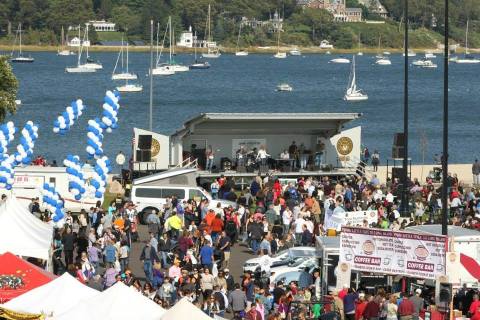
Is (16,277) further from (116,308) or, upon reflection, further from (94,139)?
(94,139)

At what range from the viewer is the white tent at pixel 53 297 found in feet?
77.5

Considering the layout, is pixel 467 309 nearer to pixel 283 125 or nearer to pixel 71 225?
pixel 71 225

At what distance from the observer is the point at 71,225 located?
3444 centimetres

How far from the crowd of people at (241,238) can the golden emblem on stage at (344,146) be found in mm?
2994

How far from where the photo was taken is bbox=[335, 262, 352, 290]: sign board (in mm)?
27359

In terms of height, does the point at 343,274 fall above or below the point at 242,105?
above

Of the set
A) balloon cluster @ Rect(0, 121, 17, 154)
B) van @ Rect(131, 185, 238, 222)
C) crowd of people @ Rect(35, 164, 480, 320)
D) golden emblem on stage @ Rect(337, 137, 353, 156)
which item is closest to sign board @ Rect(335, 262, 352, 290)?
crowd of people @ Rect(35, 164, 480, 320)

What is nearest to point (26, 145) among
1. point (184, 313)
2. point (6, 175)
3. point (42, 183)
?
point (42, 183)

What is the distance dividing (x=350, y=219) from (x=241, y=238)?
3.69m

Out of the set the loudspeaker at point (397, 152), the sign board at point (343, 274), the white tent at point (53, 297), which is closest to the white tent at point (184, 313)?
the white tent at point (53, 297)

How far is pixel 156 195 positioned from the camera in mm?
39469

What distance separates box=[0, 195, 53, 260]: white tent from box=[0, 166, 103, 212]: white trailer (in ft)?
35.3

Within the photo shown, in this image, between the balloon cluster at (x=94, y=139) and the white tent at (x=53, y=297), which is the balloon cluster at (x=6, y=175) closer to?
the balloon cluster at (x=94, y=139)

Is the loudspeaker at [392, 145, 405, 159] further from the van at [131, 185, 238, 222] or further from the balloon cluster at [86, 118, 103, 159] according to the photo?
the balloon cluster at [86, 118, 103, 159]
